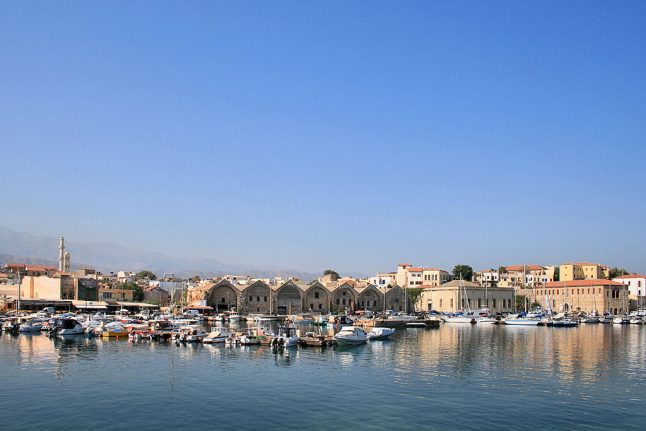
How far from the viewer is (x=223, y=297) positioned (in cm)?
9919

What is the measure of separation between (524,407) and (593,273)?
410 feet

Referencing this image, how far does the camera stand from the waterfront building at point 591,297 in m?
111

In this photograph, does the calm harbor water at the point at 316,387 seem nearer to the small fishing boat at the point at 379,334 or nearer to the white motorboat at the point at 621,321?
the small fishing boat at the point at 379,334

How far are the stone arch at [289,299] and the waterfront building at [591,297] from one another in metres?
46.1

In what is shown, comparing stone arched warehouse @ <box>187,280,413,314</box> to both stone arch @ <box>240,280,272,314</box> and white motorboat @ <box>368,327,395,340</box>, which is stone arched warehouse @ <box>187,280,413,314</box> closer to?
stone arch @ <box>240,280,272,314</box>

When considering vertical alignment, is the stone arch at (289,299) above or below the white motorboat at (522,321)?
above

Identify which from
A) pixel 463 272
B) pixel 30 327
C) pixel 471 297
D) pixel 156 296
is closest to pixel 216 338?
pixel 30 327

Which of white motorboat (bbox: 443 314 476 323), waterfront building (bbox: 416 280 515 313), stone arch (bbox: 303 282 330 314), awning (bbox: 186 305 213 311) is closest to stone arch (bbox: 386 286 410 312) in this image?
waterfront building (bbox: 416 280 515 313)

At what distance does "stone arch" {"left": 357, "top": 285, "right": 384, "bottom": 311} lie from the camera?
10888 centimetres

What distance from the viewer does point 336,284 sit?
110m

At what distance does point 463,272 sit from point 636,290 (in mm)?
36293

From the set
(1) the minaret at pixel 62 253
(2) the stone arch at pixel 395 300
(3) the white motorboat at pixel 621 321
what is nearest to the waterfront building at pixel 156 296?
(1) the minaret at pixel 62 253

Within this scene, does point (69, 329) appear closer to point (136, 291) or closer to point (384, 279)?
point (136, 291)

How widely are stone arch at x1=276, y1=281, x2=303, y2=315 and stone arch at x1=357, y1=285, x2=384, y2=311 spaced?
11457 mm
